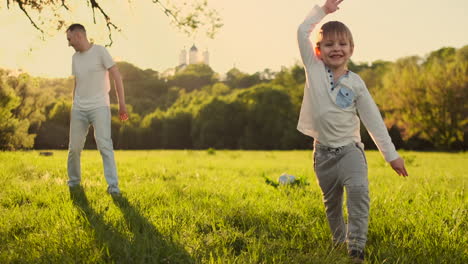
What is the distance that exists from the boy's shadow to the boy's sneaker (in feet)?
3.82

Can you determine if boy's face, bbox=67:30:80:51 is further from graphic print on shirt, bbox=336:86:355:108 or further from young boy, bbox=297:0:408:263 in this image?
graphic print on shirt, bbox=336:86:355:108

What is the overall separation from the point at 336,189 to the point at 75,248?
1990mm

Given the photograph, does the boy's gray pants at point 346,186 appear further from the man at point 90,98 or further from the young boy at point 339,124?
the man at point 90,98

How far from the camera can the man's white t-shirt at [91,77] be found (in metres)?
5.54

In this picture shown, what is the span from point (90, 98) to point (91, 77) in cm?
29

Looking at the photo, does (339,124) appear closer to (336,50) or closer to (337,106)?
(337,106)

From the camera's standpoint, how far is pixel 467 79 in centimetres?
3834

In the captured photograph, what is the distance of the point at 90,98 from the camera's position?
18.1ft

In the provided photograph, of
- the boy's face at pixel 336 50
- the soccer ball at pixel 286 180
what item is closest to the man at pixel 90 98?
the soccer ball at pixel 286 180

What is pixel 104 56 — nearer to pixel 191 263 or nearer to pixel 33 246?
pixel 33 246

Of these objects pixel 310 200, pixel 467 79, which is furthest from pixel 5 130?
pixel 467 79

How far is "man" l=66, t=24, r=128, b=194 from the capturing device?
550 centimetres

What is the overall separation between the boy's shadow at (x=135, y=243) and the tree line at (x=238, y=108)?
7.35 meters

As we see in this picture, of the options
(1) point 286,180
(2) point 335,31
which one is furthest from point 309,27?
(1) point 286,180
